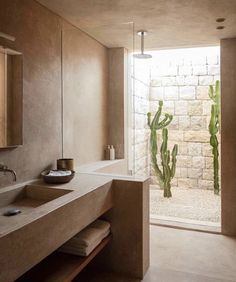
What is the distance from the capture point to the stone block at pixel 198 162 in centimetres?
462

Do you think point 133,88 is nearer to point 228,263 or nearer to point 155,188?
point 155,188

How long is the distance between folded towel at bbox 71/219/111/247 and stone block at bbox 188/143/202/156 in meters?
2.82

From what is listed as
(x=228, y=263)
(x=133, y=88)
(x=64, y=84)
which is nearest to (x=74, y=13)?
(x=64, y=84)

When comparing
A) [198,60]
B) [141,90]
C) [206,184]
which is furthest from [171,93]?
[206,184]

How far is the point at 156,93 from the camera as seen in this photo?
4773 mm

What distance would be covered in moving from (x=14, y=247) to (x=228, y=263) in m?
2.00

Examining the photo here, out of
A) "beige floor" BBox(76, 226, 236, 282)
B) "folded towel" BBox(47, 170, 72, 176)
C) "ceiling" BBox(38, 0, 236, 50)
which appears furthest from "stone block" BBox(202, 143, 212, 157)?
"folded towel" BBox(47, 170, 72, 176)

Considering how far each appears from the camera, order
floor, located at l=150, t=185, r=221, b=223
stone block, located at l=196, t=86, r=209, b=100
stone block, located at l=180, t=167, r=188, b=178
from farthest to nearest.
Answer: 1. stone block, located at l=180, t=167, r=188, b=178
2. stone block, located at l=196, t=86, r=209, b=100
3. floor, located at l=150, t=185, r=221, b=223

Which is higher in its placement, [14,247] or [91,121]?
[91,121]

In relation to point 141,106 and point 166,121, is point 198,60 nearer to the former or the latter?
point 166,121

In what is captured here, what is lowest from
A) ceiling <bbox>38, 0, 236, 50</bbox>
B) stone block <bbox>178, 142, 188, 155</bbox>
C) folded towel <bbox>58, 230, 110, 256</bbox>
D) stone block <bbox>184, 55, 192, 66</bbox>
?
folded towel <bbox>58, 230, 110, 256</bbox>

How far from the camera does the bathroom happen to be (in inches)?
63.7

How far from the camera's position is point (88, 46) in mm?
2994

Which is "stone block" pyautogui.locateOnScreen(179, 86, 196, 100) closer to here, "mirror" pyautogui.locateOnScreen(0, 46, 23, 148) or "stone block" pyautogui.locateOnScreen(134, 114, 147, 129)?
"stone block" pyautogui.locateOnScreen(134, 114, 147, 129)
